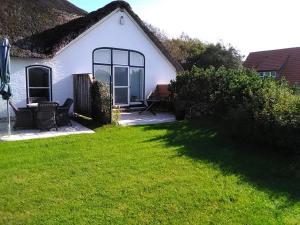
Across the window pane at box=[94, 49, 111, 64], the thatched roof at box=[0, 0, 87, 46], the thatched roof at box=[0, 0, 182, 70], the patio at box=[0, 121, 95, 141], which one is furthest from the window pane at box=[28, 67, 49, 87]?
the patio at box=[0, 121, 95, 141]

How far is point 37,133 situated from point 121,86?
675 cm

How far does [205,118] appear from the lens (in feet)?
45.6

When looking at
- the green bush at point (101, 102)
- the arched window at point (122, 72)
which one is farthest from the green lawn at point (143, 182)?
the arched window at point (122, 72)

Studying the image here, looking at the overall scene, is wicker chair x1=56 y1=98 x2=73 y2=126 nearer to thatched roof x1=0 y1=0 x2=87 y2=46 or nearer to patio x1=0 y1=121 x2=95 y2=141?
patio x1=0 y1=121 x2=95 y2=141

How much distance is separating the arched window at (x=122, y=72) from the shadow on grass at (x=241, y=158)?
491cm

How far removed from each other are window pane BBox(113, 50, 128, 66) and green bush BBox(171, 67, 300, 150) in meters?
3.40

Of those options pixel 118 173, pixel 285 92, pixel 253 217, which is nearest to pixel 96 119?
pixel 118 173

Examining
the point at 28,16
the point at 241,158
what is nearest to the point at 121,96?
the point at 28,16

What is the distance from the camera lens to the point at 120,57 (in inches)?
647

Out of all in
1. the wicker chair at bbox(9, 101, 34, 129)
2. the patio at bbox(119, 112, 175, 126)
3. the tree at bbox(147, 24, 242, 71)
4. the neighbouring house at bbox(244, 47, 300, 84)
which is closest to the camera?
the wicker chair at bbox(9, 101, 34, 129)

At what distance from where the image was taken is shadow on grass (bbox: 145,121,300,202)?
796 centimetres

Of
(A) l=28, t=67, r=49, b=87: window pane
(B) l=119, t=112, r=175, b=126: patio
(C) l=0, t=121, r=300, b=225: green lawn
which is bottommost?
(C) l=0, t=121, r=300, b=225: green lawn

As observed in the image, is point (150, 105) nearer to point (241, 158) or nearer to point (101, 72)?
point (101, 72)

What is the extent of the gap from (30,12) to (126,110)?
641cm
